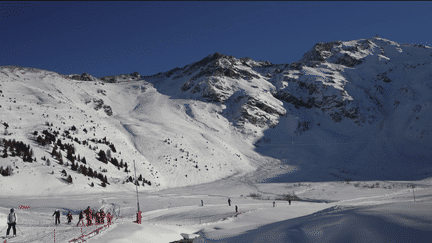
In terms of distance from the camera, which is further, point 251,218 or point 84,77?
point 84,77

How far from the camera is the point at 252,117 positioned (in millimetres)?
73312

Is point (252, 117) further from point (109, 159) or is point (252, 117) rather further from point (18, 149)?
point (18, 149)

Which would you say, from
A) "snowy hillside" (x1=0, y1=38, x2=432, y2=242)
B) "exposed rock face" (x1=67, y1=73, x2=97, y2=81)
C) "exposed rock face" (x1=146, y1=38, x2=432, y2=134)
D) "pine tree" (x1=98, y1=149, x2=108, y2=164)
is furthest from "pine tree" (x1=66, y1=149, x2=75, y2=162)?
"exposed rock face" (x1=67, y1=73, x2=97, y2=81)

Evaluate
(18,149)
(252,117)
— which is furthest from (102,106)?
(252,117)

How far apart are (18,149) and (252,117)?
185ft

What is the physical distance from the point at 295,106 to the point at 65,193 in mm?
72010

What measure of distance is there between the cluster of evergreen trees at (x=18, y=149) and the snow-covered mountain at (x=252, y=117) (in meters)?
1.09

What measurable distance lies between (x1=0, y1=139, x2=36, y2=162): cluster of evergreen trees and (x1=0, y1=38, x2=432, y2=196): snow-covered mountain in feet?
3.59

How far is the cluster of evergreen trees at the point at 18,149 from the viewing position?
27.0m

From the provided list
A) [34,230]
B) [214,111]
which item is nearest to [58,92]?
[214,111]

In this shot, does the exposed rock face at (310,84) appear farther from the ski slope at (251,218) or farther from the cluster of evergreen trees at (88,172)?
the cluster of evergreen trees at (88,172)

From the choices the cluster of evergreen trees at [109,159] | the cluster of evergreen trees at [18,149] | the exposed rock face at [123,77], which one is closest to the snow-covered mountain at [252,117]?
the cluster of evergreen trees at [109,159]

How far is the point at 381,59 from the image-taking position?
9869 cm

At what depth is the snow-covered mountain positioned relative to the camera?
42312 mm
